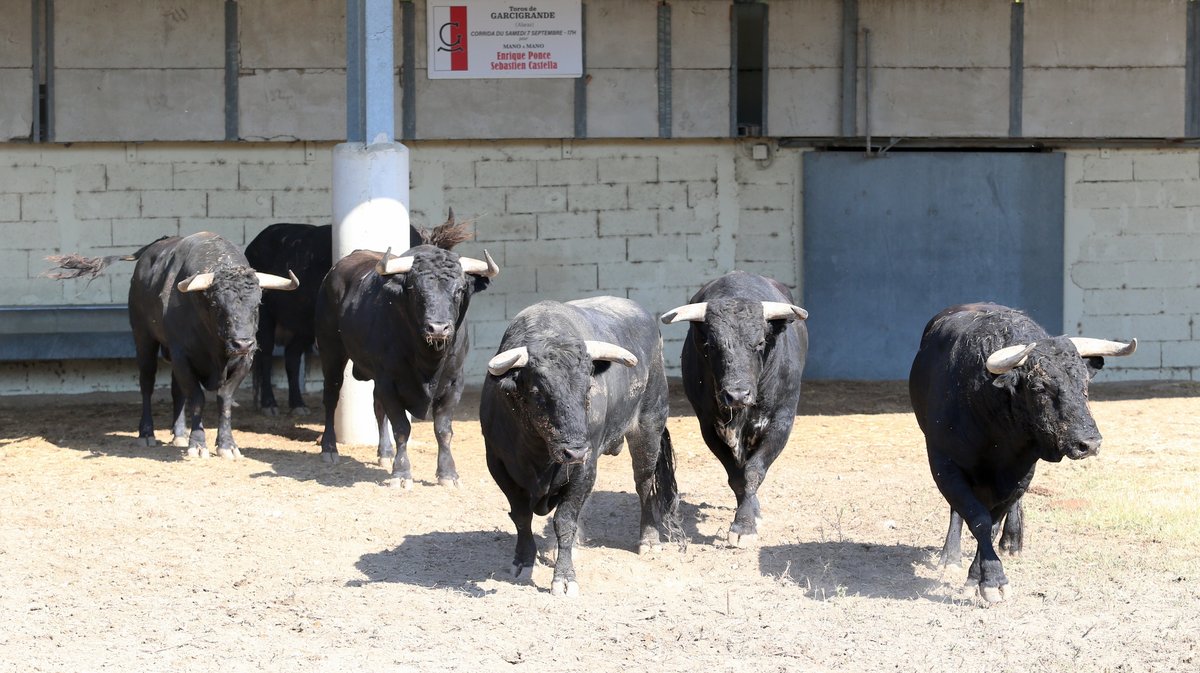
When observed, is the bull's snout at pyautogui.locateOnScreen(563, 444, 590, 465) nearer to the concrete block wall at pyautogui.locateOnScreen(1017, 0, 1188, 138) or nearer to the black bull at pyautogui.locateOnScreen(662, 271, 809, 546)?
the black bull at pyautogui.locateOnScreen(662, 271, 809, 546)

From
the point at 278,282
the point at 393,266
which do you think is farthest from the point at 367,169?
the point at 393,266

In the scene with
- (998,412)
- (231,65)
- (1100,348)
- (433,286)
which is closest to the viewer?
(998,412)

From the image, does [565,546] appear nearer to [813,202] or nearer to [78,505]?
[78,505]

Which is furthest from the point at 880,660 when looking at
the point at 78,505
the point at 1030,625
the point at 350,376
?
the point at 350,376

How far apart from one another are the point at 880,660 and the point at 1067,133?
996 centimetres

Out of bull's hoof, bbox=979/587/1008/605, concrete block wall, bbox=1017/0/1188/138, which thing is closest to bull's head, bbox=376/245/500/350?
bull's hoof, bbox=979/587/1008/605

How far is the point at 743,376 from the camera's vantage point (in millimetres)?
7430

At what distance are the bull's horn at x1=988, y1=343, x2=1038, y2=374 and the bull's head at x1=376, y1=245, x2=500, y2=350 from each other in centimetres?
349

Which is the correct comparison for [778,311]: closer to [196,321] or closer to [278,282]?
[278,282]

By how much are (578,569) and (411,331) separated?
8.97ft

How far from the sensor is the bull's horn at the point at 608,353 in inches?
265

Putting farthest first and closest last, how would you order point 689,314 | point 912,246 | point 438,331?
1. point 912,246
2. point 438,331
3. point 689,314

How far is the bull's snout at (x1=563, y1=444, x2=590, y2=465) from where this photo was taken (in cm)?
627

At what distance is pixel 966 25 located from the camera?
14.3 m
